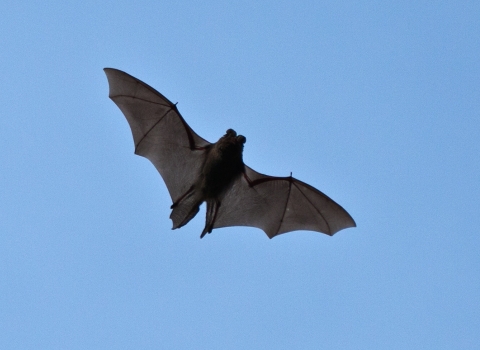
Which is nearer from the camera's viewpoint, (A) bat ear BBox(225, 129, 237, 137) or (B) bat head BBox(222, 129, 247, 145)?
(B) bat head BBox(222, 129, 247, 145)

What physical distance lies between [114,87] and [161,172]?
2.34m

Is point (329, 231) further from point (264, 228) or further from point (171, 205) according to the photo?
point (171, 205)

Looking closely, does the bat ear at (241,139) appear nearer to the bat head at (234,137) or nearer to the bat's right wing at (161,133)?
the bat head at (234,137)

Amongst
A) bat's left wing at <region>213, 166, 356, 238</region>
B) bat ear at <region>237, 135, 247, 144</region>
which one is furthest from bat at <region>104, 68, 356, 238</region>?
bat ear at <region>237, 135, 247, 144</region>

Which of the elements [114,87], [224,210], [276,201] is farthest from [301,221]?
[114,87]

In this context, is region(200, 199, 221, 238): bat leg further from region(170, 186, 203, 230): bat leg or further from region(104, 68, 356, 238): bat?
region(170, 186, 203, 230): bat leg

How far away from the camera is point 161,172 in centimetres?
1573

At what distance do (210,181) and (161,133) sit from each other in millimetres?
1918

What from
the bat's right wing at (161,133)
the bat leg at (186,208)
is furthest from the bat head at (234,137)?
the bat leg at (186,208)

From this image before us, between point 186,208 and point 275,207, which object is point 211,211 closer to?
point 186,208

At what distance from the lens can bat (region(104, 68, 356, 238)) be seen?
48.7ft

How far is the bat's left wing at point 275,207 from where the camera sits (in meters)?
15.2

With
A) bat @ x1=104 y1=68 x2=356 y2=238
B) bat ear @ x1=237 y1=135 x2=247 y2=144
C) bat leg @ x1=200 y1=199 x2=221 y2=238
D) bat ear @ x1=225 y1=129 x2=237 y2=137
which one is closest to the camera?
bat ear @ x1=237 y1=135 x2=247 y2=144

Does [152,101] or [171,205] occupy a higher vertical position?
[152,101]
